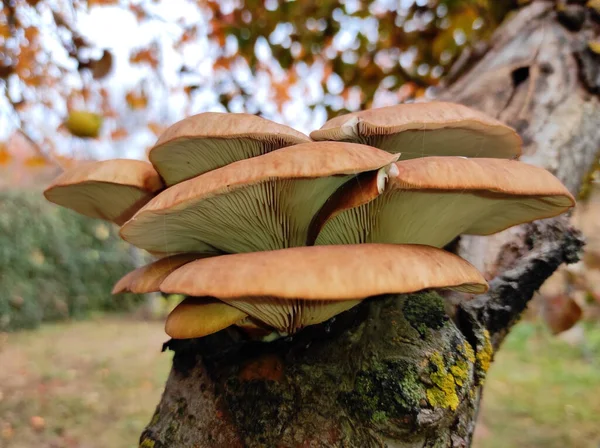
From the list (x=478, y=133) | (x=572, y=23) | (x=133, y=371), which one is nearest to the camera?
(x=478, y=133)

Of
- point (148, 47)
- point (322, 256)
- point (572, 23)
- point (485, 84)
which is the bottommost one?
point (322, 256)

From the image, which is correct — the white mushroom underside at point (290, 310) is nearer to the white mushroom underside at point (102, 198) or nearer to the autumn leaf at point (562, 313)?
the white mushroom underside at point (102, 198)

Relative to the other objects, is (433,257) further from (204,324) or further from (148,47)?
(148,47)

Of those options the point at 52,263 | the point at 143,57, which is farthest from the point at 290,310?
the point at 52,263

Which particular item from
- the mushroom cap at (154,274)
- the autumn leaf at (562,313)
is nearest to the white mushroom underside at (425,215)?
the mushroom cap at (154,274)

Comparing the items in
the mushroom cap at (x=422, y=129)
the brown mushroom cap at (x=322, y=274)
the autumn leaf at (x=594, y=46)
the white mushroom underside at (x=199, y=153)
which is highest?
the autumn leaf at (x=594, y=46)

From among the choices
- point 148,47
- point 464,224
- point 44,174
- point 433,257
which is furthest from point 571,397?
point 44,174

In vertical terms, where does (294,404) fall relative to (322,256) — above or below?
below

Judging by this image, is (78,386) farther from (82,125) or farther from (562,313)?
(562,313)
